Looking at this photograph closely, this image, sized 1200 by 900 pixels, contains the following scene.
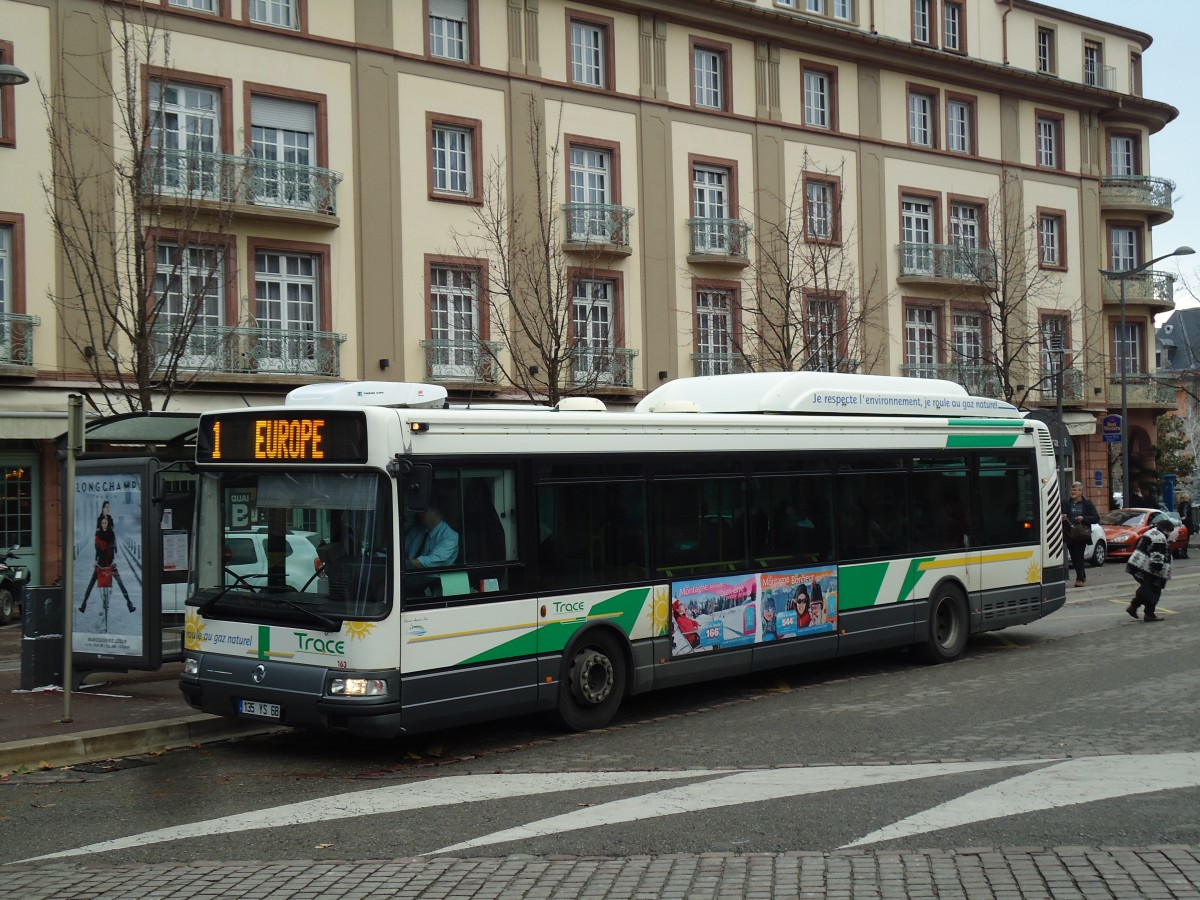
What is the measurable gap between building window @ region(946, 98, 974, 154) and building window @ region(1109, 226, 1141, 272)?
825 cm

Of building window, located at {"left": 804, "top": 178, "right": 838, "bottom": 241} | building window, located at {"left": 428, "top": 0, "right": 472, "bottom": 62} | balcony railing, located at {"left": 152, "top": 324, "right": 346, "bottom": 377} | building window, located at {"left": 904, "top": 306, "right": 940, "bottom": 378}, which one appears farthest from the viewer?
building window, located at {"left": 904, "top": 306, "right": 940, "bottom": 378}

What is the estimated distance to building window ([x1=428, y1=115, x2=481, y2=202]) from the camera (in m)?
29.2

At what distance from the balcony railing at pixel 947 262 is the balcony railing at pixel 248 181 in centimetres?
1727

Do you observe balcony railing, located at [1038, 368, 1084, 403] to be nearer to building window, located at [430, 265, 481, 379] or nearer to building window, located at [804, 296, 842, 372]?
building window, located at [804, 296, 842, 372]

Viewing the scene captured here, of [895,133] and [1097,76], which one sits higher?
[1097,76]

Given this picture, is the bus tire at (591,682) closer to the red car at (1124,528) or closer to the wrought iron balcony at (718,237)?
the wrought iron balcony at (718,237)

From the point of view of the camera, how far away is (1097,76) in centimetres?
4503

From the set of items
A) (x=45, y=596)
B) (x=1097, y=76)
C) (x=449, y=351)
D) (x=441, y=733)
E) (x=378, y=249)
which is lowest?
(x=441, y=733)

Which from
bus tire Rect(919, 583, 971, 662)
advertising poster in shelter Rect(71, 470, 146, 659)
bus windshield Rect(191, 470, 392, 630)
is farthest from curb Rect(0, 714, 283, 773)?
bus tire Rect(919, 583, 971, 662)

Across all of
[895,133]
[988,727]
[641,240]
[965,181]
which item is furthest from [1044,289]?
[988,727]

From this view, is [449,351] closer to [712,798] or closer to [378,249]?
[378,249]

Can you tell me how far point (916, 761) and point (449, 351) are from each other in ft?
68.6

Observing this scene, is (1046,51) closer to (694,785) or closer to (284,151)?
(284,151)

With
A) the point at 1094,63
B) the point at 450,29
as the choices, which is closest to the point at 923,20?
the point at 1094,63
